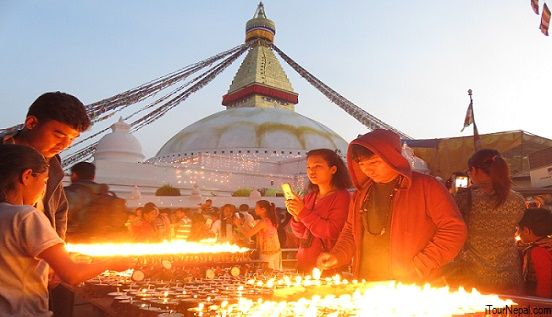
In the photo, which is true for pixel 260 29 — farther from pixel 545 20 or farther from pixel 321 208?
pixel 321 208

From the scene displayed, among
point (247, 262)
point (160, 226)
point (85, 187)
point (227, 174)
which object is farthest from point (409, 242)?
point (227, 174)

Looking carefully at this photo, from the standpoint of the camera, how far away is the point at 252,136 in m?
36.2

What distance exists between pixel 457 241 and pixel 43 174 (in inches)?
96.9

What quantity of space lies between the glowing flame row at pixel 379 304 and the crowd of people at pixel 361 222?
0.56m

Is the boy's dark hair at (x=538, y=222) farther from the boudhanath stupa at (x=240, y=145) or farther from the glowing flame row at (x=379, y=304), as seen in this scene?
the boudhanath stupa at (x=240, y=145)

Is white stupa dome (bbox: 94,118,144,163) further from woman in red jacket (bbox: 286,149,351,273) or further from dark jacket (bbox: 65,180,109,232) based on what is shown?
woman in red jacket (bbox: 286,149,351,273)

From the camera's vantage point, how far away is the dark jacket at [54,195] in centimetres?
279

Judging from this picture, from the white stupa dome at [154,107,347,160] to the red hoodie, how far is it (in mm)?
31777

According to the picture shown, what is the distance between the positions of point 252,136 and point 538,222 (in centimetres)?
3246

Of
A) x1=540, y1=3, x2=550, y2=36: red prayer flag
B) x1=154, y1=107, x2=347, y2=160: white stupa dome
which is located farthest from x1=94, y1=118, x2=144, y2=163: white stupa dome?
x1=540, y1=3, x2=550, y2=36: red prayer flag

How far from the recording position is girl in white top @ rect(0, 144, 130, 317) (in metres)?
1.90

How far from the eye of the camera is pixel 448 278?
359 centimetres

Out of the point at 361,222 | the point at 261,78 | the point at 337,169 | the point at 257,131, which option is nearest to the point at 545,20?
the point at 337,169

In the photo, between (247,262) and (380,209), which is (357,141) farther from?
(247,262)
